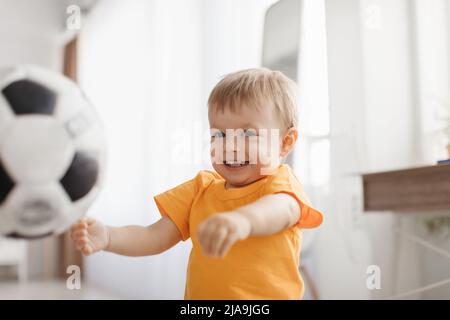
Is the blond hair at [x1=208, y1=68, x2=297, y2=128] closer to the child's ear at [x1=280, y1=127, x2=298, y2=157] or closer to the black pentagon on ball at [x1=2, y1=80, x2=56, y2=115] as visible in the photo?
the child's ear at [x1=280, y1=127, x2=298, y2=157]

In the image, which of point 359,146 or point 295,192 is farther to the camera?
point 359,146

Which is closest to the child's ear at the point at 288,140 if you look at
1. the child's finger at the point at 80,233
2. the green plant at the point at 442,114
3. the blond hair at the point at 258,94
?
the blond hair at the point at 258,94

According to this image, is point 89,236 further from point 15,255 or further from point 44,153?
point 15,255

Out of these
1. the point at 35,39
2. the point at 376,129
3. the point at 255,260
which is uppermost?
the point at 35,39

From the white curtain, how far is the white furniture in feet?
3.61

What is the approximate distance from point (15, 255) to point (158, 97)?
227 cm

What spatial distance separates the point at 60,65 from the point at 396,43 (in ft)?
10.2

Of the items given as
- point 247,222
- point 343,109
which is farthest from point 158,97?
point 247,222

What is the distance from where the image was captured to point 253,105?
79cm

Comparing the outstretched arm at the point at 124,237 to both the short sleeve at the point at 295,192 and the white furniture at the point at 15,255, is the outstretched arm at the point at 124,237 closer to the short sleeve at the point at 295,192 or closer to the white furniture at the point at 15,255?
the short sleeve at the point at 295,192

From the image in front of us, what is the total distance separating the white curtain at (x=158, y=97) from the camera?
212 cm

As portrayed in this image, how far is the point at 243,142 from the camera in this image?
2.59 feet
